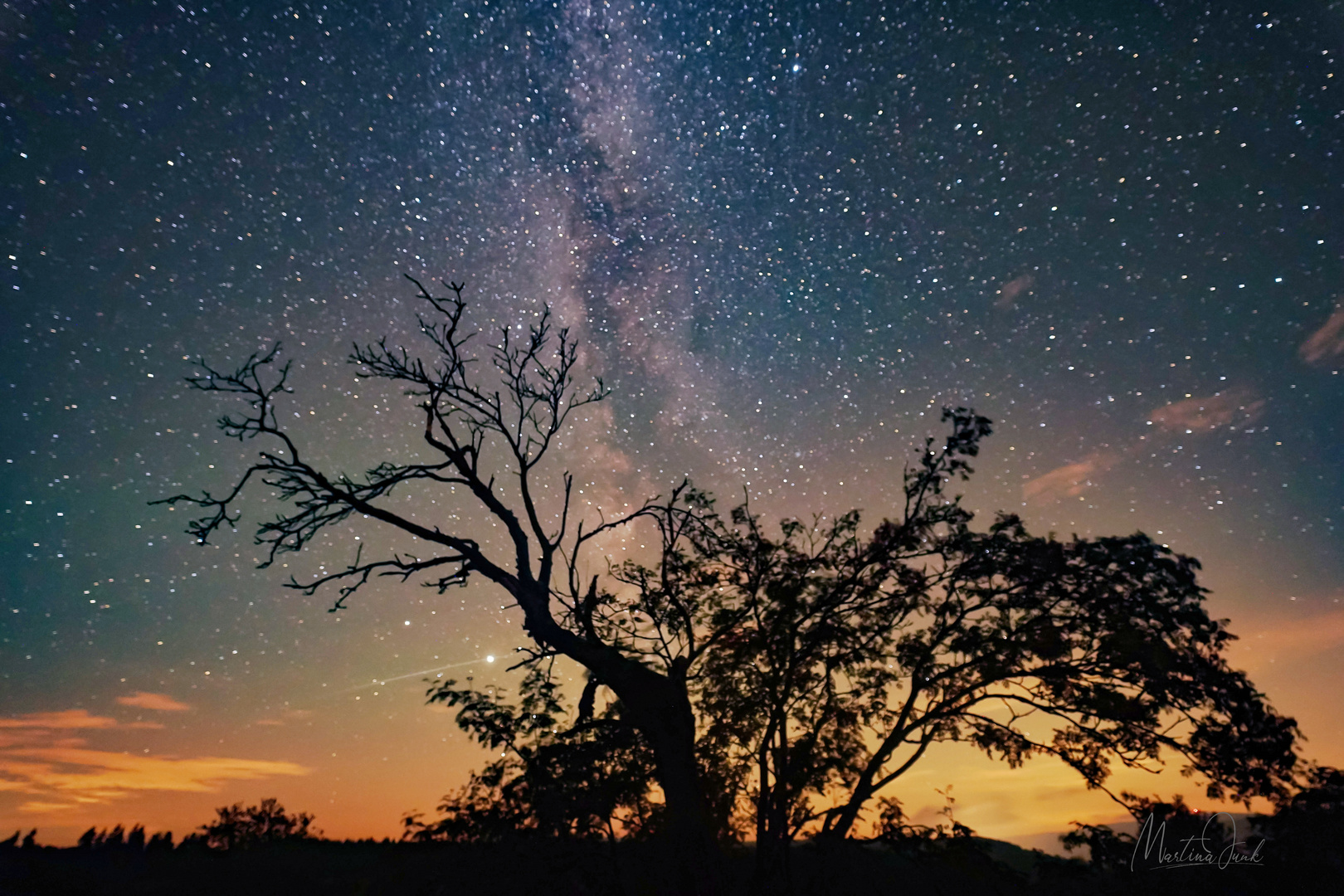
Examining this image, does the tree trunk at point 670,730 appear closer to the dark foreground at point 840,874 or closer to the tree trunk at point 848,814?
the dark foreground at point 840,874

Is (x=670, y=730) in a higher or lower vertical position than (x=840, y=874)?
higher

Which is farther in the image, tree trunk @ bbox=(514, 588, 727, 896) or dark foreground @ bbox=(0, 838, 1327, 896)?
dark foreground @ bbox=(0, 838, 1327, 896)

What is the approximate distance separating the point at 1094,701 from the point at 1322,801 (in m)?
3.11

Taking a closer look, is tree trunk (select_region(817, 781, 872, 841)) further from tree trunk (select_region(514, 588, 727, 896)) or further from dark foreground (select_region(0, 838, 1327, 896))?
tree trunk (select_region(514, 588, 727, 896))

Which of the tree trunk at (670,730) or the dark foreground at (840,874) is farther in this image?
the dark foreground at (840,874)

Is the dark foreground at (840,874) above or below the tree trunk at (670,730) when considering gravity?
below

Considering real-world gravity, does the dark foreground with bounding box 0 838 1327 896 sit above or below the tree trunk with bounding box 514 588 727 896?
below

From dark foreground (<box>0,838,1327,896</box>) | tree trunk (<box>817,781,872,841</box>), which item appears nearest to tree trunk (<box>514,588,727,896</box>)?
dark foreground (<box>0,838,1327,896</box>)

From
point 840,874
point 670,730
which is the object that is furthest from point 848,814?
point 670,730

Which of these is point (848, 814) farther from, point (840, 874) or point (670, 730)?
point (670, 730)

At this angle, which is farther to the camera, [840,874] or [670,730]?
[840,874]

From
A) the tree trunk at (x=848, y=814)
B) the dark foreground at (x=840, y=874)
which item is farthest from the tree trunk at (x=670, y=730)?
the tree trunk at (x=848, y=814)

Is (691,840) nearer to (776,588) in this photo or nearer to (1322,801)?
(776,588)

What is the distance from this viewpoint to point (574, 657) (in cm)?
1057
